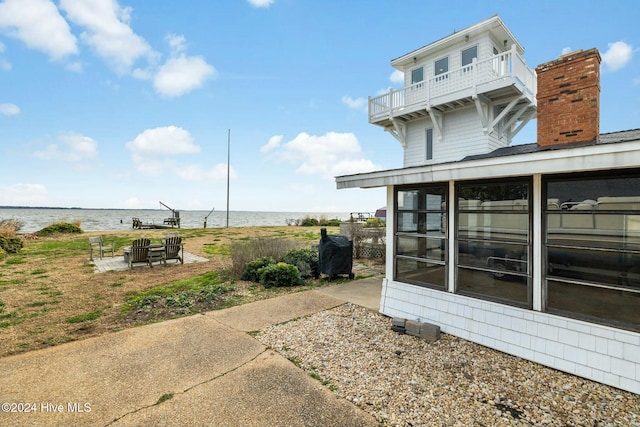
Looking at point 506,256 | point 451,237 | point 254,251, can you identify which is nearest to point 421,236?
point 451,237

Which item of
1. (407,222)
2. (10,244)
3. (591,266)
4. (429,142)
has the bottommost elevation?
(10,244)

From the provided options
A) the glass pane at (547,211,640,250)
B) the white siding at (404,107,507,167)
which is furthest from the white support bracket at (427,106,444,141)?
the glass pane at (547,211,640,250)

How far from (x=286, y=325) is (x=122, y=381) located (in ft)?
8.36

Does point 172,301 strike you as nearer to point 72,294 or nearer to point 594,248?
point 72,294

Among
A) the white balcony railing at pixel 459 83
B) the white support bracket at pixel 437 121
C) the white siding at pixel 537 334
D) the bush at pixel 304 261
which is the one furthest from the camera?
the white support bracket at pixel 437 121

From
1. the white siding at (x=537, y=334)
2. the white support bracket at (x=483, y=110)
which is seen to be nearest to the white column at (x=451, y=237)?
the white siding at (x=537, y=334)

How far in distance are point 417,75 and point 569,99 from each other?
10.7 m

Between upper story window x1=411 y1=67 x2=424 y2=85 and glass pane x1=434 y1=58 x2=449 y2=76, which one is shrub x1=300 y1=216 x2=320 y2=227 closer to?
upper story window x1=411 y1=67 x2=424 y2=85

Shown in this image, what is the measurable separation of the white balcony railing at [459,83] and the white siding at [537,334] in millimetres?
9628

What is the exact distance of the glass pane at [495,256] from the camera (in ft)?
14.5

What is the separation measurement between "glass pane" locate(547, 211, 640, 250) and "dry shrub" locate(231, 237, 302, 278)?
777 cm

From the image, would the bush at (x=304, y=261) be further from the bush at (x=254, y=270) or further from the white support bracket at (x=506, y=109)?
the white support bracket at (x=506, y=109)

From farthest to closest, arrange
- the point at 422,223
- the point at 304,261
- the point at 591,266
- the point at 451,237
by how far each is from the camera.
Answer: the point at 304,261 → the point at 422,223 → the point at 451,237 → the point at 591,266

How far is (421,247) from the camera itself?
548cm
